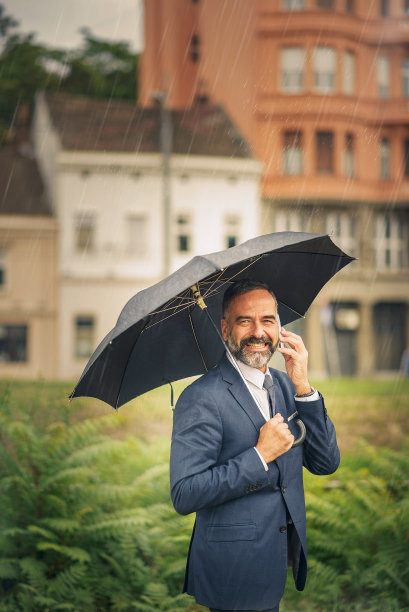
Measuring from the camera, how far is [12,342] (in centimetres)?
2794

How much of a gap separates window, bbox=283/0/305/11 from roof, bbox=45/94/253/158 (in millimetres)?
5053

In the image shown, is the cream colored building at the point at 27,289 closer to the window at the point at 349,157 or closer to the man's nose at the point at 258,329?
the window at the point at 349,157

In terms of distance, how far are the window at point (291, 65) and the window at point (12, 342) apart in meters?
14.5

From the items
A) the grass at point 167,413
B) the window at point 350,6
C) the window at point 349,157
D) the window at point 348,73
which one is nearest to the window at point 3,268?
the grass at point 167,413

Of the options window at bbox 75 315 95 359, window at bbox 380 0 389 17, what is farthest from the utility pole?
window at bbox 380 0 389 17

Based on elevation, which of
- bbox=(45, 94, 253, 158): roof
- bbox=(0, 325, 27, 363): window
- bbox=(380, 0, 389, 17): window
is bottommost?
bbox=(0, 325, 27, 363): window

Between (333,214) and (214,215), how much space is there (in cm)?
511

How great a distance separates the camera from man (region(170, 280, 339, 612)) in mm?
2691

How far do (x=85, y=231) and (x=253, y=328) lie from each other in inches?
1012

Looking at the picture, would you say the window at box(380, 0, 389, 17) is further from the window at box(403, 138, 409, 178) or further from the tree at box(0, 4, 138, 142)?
the tree at box(0, 4, 138, 142)

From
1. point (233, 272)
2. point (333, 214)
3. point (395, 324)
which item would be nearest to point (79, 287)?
point (333, 214)

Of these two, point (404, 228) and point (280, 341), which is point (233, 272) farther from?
point (404, 228)

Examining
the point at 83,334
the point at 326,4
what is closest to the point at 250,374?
the point at 83,334

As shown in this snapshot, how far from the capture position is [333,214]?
2945 cm
